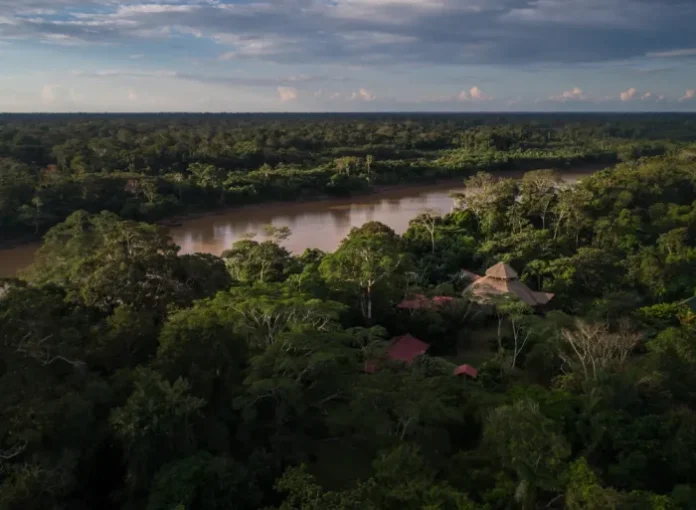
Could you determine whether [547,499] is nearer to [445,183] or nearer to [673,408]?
[673,408]

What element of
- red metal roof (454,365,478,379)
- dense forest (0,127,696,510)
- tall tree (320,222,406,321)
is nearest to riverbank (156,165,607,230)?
dense forest (0,127,696,510)

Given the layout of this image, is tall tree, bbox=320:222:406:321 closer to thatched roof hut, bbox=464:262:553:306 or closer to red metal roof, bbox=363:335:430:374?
red metal roof, bbox=363:335:430:374

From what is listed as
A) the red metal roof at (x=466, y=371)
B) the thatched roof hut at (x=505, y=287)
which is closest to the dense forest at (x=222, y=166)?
the thatched roof hut at (x=505, y=287)

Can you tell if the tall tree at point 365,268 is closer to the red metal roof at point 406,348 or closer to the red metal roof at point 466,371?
the red metal roof at point 406,348

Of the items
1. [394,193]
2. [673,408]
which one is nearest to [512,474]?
[673,408]

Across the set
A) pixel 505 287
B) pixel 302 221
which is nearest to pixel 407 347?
pixel 505 287

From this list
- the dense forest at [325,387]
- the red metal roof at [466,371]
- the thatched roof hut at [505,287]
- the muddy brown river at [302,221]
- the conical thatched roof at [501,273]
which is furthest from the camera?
the muddy brown river at [302,221]
